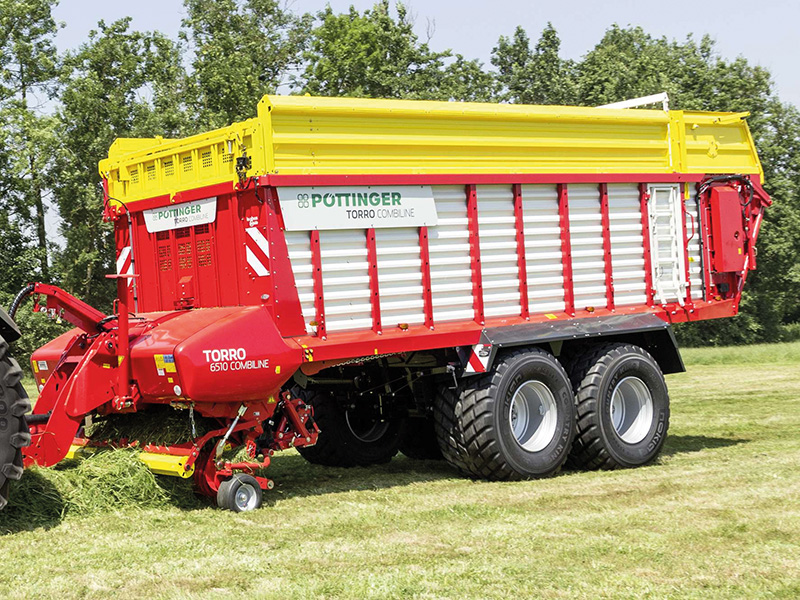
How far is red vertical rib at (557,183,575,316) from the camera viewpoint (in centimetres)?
1066

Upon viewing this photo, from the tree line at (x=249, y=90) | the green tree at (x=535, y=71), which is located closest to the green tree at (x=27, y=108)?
the tree line at (x=249, y=90)

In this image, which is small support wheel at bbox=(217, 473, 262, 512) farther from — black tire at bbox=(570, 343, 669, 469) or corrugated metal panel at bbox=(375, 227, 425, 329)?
black tire at bbox=(570, 343, 669, 469)

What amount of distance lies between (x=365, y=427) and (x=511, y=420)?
1.94 metres

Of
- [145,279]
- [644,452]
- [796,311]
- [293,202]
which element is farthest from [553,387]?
[796,311]

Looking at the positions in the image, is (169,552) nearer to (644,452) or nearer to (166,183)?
(166,183)

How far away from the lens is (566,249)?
10688mm

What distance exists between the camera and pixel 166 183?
9773 mm

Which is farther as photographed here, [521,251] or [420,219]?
[521,251]

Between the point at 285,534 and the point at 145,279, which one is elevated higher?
the point at 145,279

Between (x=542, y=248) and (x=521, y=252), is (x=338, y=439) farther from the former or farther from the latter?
(x=542, y=248)

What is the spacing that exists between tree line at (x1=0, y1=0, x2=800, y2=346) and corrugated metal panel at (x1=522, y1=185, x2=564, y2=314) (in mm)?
19930

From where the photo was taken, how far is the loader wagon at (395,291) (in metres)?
8.55

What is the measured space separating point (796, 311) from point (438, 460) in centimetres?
4216

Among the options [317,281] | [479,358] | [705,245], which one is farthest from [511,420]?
[705,245]
